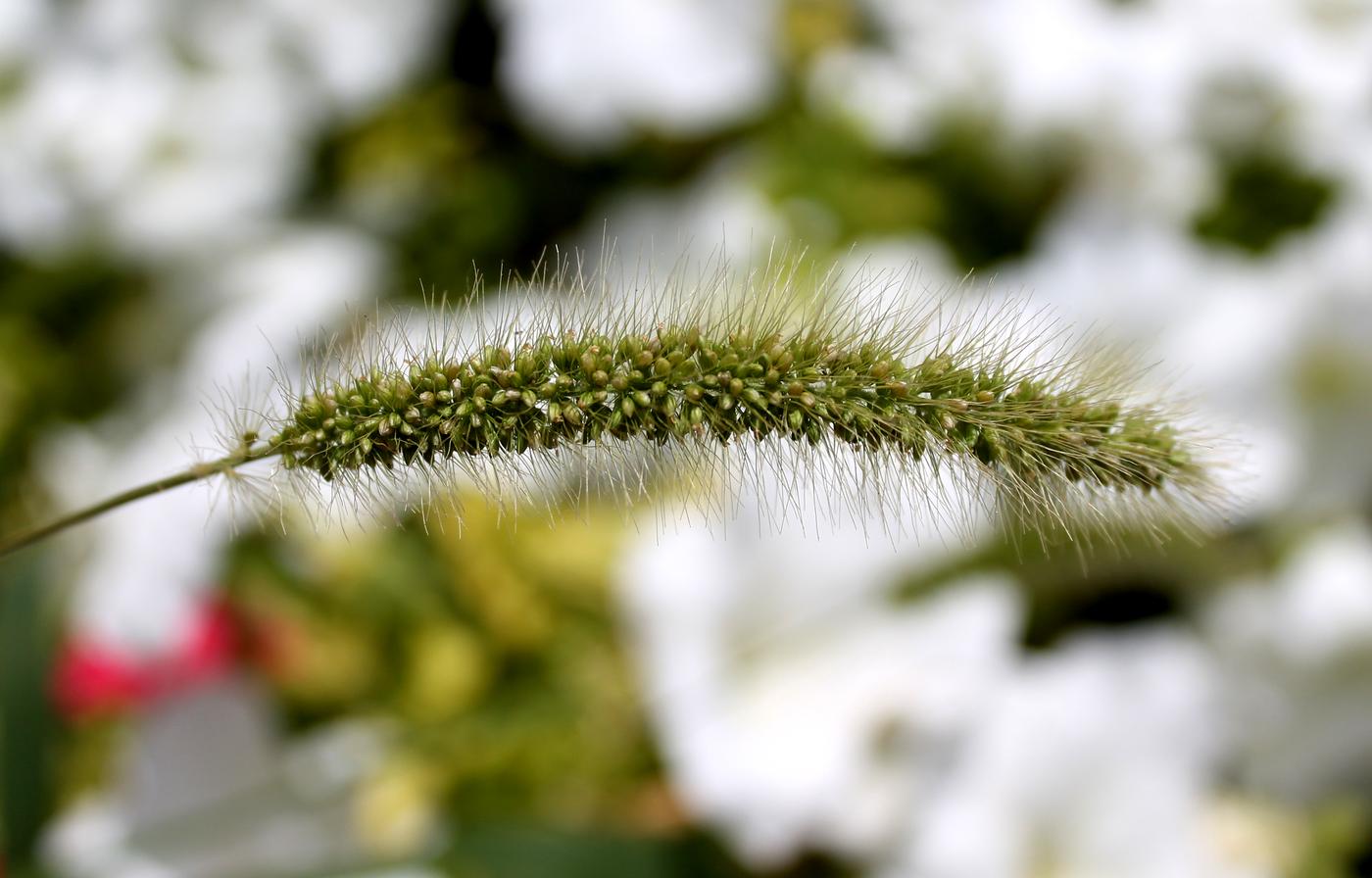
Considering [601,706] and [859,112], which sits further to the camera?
[859,112]

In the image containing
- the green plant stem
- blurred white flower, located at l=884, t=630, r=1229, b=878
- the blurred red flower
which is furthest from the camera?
the blurred red flower

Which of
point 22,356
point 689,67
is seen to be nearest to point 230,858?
point 22,356

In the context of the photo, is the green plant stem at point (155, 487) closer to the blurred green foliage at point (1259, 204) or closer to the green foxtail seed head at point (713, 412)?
the green foxtail seed head at point (713, 412)

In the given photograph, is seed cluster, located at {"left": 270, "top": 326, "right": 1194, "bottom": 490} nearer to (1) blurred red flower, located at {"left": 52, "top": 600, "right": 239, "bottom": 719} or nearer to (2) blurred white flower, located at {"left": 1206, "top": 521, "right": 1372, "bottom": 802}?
(2) blurred white flower, located at {"left": 1206, "top": 521, "right": 1372, "bottom": 802}

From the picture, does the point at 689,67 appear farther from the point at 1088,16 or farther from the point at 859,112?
the point at 1088,16

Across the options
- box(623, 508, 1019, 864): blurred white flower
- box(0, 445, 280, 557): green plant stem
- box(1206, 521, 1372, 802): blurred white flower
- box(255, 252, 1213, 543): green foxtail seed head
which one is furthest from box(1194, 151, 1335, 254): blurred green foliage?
box(0, 445, 280, 557): green plant stem

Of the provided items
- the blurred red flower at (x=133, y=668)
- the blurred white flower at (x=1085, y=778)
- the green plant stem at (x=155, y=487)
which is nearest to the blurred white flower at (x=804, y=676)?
the blurred white flower at (x=1085, y=778)

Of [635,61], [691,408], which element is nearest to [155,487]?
[691,408]

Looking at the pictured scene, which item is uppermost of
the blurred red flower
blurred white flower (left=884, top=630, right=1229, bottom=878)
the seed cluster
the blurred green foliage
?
the blurred green foliage
